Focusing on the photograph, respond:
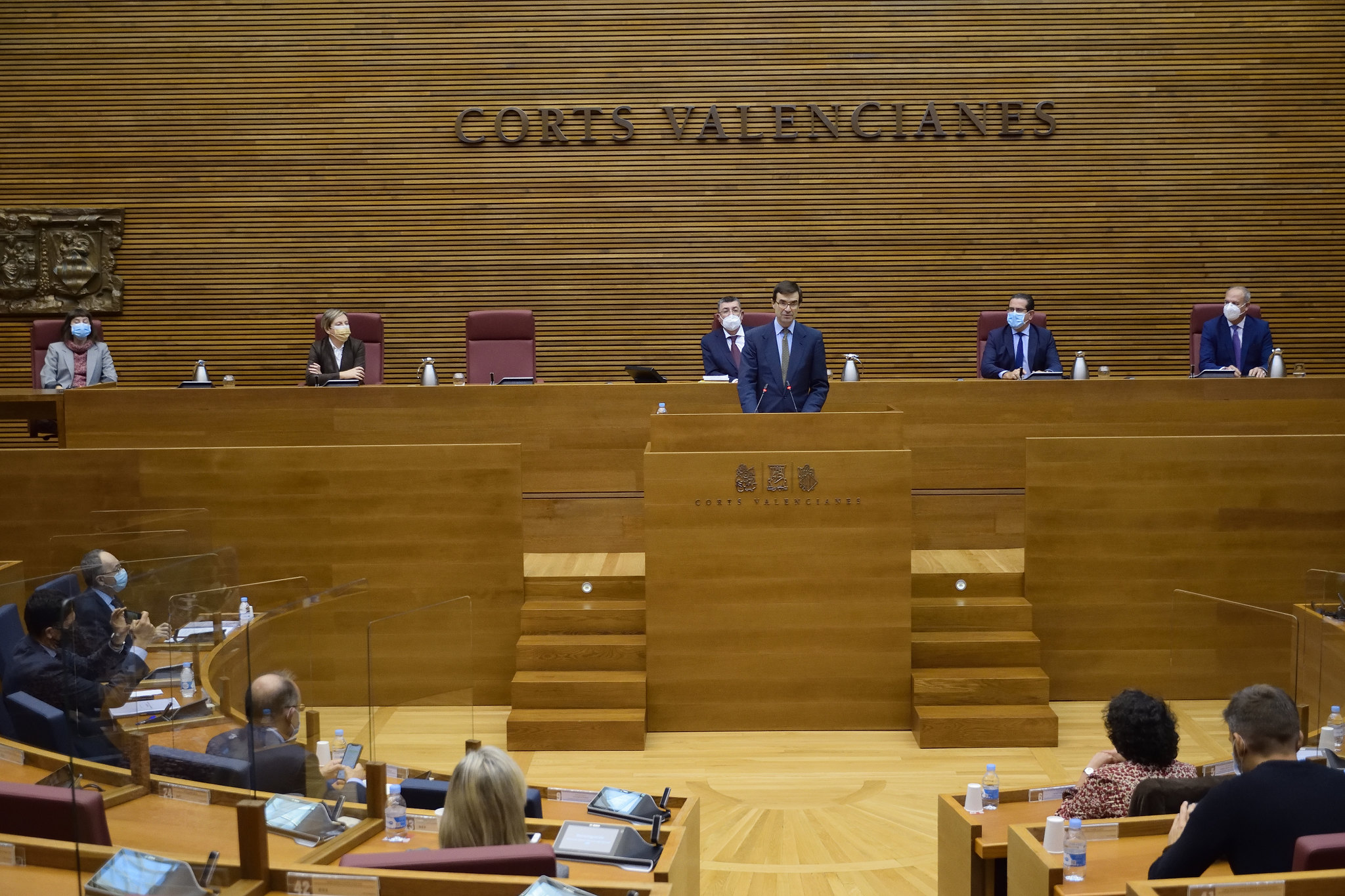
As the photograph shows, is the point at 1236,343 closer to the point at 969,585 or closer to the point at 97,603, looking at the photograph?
the point at 969,585

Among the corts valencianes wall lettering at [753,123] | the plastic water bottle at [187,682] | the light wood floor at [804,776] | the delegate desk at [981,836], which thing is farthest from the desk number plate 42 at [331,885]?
the corts valencianes wall lettering at [753,123]

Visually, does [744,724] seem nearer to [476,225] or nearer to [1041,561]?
[1041,561]

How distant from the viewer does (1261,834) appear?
2.39m

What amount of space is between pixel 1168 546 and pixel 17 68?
27.4ft

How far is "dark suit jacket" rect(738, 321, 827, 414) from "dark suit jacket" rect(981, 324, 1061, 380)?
169 cm

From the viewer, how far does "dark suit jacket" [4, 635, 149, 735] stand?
11.8 ft

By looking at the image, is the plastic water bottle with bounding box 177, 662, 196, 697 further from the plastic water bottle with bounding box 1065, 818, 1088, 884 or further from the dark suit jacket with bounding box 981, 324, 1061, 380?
the dark suit jacket with bounding box 981, 324, 1061, 380

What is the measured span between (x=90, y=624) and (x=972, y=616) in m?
3.81

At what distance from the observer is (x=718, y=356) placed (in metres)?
7.15

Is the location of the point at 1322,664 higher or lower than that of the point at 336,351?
lower

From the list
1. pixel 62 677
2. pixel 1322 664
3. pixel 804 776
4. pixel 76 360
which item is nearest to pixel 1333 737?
pixel 1322 664

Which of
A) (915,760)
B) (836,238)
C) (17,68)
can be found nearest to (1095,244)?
(836,238)

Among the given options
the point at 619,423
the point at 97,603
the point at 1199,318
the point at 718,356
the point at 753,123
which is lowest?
the point at 97,603

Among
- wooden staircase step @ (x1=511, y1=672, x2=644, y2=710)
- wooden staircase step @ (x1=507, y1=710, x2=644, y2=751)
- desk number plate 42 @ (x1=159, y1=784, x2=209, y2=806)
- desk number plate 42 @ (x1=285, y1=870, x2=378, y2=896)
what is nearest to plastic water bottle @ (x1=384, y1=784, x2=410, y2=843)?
desk number plate 42 @ (x1=159, y1=784, x2=209, y2=806)
